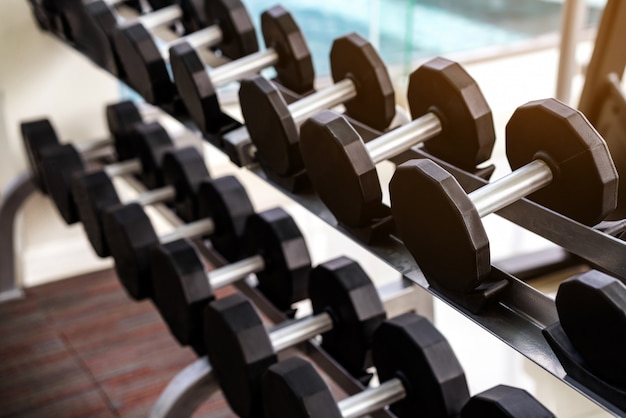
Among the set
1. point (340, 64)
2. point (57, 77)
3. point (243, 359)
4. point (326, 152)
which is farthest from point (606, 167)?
point (57, 77)

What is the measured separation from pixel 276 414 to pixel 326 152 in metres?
0.35

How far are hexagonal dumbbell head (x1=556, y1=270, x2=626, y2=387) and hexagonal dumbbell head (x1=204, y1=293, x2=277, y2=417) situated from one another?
1.59 ft

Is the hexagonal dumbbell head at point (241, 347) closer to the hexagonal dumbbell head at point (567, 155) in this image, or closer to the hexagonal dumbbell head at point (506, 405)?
the hexagonal dumbbell head at point (506, 405)

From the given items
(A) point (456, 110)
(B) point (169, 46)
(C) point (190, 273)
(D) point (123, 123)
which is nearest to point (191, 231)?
(C) point (190, 273)

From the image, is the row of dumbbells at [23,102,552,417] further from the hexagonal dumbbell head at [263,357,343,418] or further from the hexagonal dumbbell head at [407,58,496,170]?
the hexagonal dumbbell head at [407,58,496,170]

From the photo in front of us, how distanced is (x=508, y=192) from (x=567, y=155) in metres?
0.06

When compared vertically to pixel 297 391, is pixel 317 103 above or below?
above

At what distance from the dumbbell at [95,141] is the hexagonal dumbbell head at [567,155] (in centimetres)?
113

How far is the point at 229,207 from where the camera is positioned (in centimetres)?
129

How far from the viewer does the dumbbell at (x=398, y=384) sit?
89 centimetres

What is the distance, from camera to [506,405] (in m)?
0.75

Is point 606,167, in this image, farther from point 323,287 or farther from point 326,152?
point 323,287

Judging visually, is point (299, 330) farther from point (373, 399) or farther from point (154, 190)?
point (154, 190)

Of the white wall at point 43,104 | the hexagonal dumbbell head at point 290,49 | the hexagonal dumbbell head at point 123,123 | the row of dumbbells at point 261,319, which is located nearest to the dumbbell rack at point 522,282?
the row of dumbbells at point 261,319
